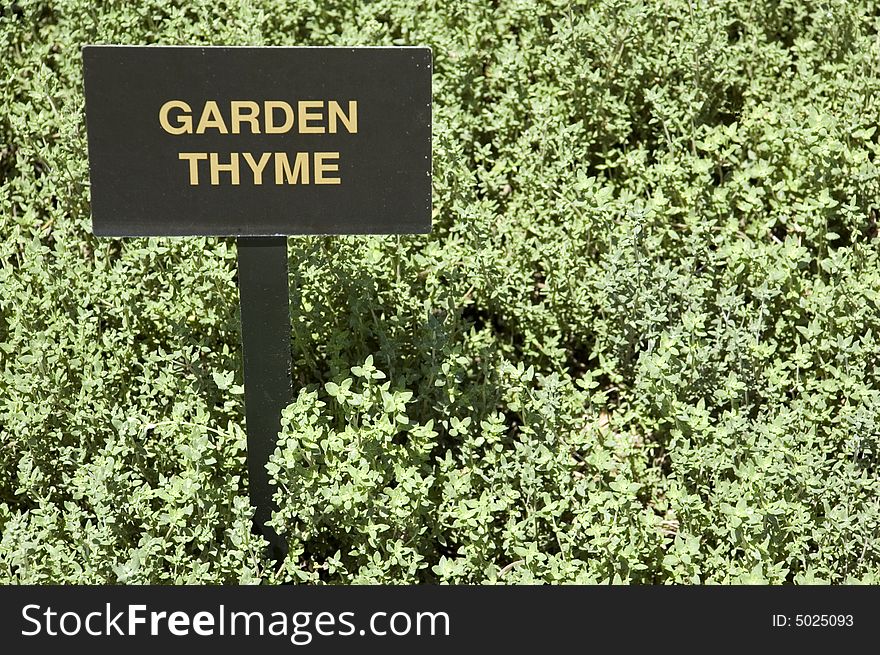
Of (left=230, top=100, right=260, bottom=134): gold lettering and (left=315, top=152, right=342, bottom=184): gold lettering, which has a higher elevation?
(left=230, top=100, right=260, bottom=134): gold lettering

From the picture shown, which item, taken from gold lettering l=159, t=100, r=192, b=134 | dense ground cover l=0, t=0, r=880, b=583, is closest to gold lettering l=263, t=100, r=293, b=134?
gold lettering l=159, t=100, r=192, b=134

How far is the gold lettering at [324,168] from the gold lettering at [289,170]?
0.10 feet

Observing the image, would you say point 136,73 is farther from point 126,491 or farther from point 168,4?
point 168,4

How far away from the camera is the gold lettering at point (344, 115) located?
3.02 metres

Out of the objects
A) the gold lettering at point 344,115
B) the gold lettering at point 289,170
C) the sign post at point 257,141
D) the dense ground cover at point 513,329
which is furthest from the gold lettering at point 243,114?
the dense ground cover at point 513,329

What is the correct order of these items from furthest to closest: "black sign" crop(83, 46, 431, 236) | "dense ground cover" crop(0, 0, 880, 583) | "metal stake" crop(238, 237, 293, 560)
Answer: "dense ground cover" crop(0, 0, 880, 583), "metal stake" crop(238, 237, 293, 560), "black sign" crop(83, 46, 431, 236)

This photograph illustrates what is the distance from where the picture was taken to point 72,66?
5.02 m

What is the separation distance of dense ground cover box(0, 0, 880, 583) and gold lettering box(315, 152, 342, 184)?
622 mm

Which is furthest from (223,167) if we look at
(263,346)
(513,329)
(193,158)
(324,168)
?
(513,329)

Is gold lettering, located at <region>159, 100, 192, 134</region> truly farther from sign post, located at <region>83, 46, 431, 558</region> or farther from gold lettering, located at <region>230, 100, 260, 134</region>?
gold lettering, located at <region>230, 100, 260, 134</region>

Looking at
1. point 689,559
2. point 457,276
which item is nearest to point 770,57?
point 457,276

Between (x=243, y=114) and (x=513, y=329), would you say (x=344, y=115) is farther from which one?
(x=513, y=329)

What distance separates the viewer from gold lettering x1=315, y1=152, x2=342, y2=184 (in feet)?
9.96

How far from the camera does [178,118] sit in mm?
2990
